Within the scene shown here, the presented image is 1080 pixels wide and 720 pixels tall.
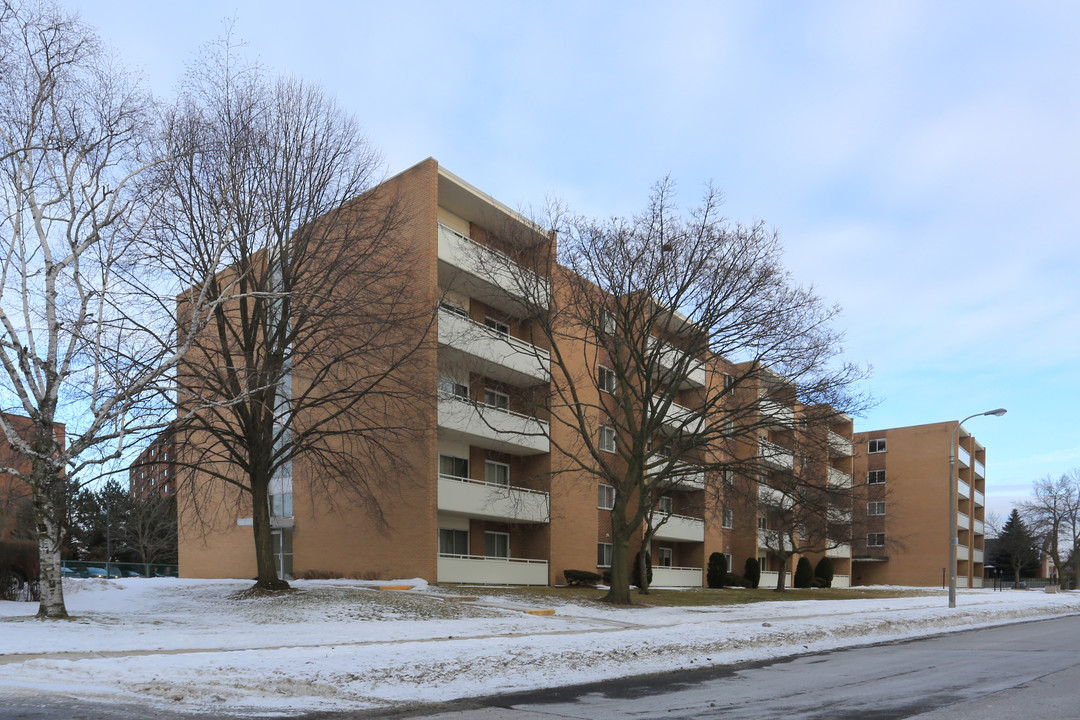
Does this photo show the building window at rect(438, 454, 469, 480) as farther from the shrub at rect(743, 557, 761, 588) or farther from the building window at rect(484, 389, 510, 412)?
the shrub at rect(743, 557, 761, 588)

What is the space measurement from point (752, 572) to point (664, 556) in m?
7.20

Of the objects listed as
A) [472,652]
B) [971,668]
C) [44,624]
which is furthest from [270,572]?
[971,668]

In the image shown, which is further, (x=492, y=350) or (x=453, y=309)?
(x=492, y=350)

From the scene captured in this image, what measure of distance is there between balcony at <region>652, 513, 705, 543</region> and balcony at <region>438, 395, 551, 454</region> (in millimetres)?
11899

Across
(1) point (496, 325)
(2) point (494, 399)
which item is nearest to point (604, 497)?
Result: (2) point (494, 399)

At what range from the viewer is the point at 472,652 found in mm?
13961

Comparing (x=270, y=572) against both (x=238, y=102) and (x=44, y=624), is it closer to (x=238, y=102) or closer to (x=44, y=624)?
(x=44, y=624)

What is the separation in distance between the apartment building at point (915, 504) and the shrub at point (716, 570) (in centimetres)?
3354

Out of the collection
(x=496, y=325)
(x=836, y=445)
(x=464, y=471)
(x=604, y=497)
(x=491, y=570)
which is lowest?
(x=491, y=570)

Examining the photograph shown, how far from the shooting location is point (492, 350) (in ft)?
111

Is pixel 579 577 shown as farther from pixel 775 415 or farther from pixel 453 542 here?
pixel 775 415

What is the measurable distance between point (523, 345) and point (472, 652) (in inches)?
846

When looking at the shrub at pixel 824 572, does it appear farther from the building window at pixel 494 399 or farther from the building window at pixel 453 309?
the building window at pixel 453 309

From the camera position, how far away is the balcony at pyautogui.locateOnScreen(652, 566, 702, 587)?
46000 mm
